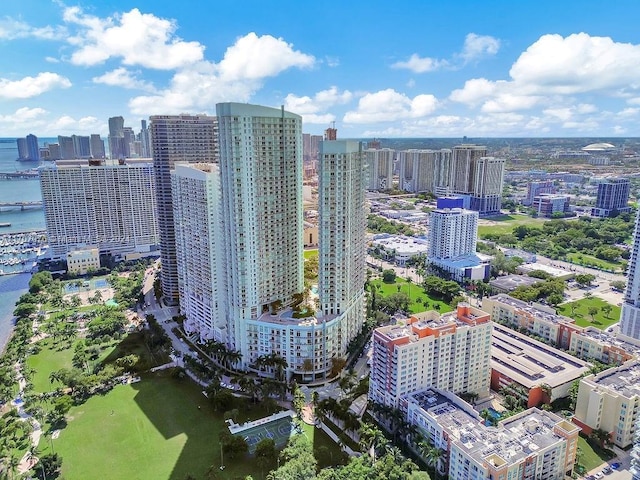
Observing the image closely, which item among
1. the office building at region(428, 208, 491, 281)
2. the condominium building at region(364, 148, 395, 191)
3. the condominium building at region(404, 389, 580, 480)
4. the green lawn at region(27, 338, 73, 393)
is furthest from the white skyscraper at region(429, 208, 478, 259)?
the condominium building at region(364, 148, 395, 191)

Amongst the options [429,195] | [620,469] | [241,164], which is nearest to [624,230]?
[429,195]

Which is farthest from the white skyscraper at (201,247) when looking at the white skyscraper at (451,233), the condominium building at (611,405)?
the white skyscraper at (451,233)

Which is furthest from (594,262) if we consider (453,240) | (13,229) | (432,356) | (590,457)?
(13,229)

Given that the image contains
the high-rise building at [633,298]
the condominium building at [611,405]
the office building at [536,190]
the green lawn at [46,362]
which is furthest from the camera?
the office building at [536,190]

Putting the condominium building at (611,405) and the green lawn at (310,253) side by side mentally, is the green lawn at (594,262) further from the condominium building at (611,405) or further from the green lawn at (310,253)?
the condominium building at (611,405)

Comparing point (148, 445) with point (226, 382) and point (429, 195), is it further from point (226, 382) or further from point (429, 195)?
point (429, 195)

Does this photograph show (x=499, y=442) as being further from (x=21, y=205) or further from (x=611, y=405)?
(x=21, y=205)
